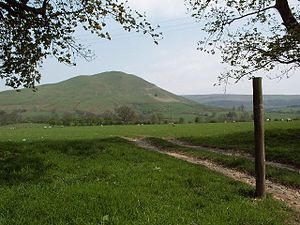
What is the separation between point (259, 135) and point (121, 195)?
13.2ft

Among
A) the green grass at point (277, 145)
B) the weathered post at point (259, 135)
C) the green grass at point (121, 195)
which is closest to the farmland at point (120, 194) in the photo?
the green grass at point (121, 195)

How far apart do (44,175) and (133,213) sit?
206 inches

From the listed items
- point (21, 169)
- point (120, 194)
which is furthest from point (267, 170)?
point (21, 169)

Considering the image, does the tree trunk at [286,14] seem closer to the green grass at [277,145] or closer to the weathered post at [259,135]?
the green grass at [277,145]

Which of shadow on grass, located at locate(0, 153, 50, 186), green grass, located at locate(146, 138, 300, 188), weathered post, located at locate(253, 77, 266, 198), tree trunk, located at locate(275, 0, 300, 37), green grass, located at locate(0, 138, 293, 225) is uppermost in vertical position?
tree trunk, located at locate(275, 0, 300, 37)

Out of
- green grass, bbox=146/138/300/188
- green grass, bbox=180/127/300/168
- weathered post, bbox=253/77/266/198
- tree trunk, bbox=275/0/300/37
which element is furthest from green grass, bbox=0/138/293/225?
tree trunk, bbox=275/0/300/37

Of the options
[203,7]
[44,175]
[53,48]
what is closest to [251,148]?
[203,7]

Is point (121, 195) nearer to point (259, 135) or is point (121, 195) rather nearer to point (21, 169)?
point (259, 135)

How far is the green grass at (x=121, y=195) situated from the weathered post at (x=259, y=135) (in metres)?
0.46

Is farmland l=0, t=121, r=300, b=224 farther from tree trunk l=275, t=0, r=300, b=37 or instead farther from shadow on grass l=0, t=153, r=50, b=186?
tree trunk l=275, t=0, r=300, b=37

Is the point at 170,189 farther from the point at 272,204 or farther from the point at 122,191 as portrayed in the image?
the point at 272,204

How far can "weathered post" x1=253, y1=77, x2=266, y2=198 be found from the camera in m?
10.3

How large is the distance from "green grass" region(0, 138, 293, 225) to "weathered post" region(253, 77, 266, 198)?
46 centimetres

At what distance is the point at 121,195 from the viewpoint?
9.39 meters
